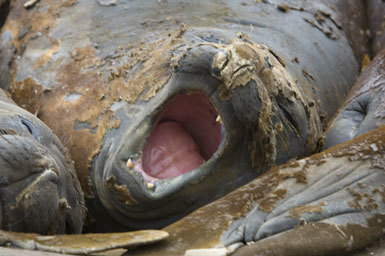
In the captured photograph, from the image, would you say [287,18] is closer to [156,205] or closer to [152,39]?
[152,39]

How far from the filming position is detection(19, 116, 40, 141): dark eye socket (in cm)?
277

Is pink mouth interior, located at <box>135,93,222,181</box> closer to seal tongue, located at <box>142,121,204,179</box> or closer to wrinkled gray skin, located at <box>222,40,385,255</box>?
seal tongue, located at <box>142,121,204,179</box>

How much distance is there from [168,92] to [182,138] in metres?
0.35

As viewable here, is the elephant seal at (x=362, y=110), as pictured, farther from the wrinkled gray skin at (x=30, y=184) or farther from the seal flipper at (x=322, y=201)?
the wrinkled gray skin at (x=30, y=184)

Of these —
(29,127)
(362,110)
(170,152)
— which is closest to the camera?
(29,127)

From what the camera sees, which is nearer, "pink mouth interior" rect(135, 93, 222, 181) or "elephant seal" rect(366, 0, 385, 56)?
"pink mouth interior" rect(135, 93, 222, 181)

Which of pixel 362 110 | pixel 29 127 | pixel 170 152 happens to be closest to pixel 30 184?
pixel 29 127

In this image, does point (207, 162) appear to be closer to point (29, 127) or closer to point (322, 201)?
point (322, 201)

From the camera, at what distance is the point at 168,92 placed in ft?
9.75

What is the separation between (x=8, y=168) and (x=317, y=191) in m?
1.11

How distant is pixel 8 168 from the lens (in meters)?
2.38

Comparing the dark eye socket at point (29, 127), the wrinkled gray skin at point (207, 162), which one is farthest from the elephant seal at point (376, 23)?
the dark eye socket at point (29, 127)

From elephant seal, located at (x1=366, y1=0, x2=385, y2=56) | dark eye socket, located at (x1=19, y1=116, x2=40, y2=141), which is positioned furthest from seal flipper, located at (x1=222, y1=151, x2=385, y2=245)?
elephant seal, located at (x1=366, y1=0, x2=385, y2=56)

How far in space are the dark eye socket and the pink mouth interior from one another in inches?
19.1
